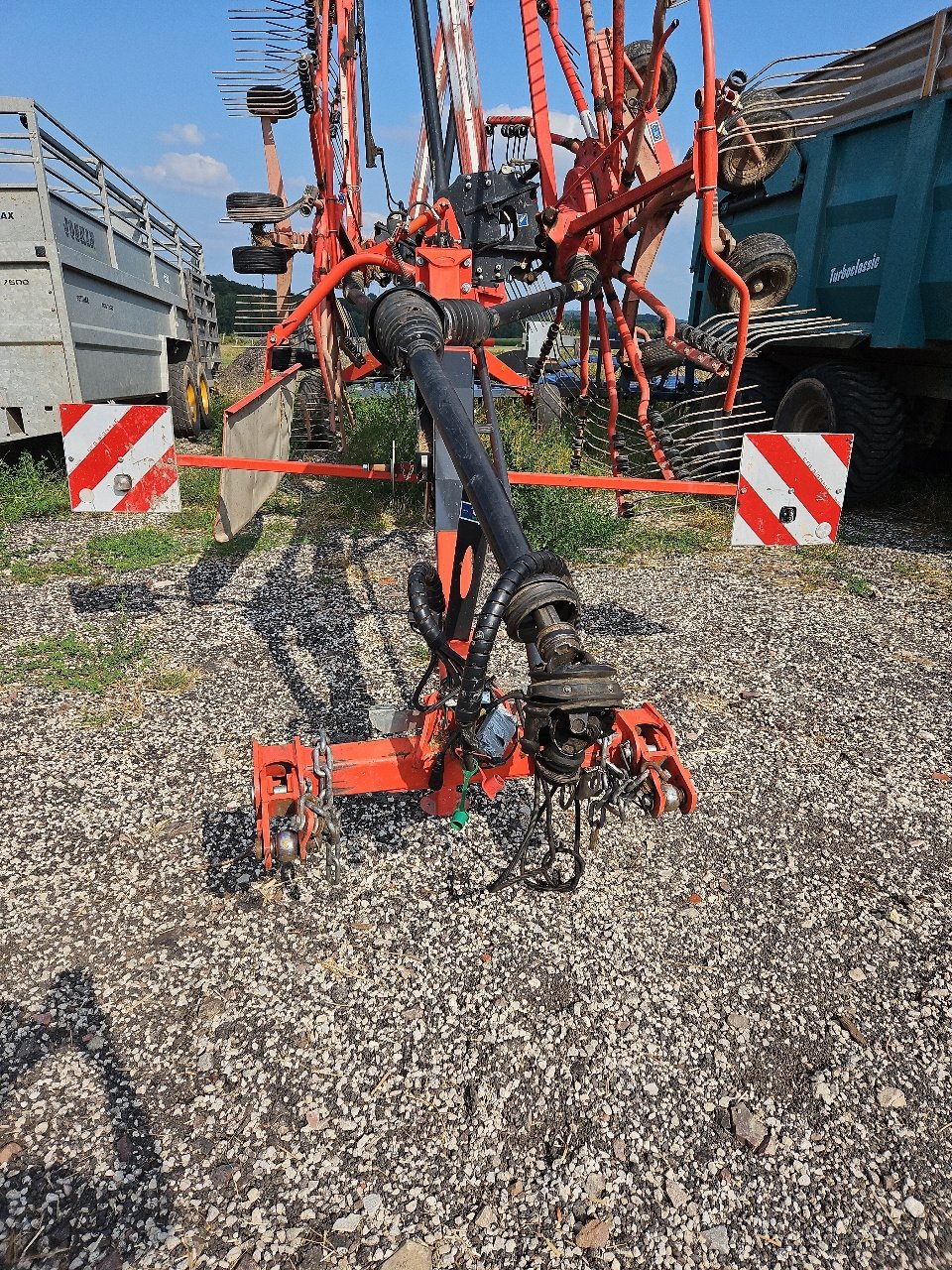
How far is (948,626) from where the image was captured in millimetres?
4719

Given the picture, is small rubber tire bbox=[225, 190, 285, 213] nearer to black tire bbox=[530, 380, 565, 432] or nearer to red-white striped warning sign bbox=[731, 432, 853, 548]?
red-white striped warning sign bbox=[731, 432, 853, 548]

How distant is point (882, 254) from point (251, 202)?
437cm

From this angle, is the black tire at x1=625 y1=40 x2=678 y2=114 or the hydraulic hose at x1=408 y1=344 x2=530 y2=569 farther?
the black tire at x1=625 y1=40 x2=678 y2=114

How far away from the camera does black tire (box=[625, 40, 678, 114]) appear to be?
4648mm

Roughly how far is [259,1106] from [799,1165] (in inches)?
49.0

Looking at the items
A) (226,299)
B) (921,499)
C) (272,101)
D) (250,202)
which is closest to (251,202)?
(250,202)

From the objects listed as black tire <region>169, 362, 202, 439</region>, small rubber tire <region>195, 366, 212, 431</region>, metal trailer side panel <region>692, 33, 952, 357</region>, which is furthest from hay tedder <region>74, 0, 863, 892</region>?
small rubber tire <region>195, 366, 212, 431</region>

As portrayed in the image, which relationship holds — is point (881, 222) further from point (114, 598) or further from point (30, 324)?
point (30, 324)

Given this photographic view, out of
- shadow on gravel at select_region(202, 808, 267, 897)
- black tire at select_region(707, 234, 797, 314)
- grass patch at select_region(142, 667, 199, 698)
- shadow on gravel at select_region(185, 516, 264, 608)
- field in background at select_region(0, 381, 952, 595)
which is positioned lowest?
shadow on gravel at select_region(202, 808, 267, 897)

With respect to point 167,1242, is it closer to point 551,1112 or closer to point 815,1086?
point 551,1112

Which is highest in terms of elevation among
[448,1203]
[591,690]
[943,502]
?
[591,690]

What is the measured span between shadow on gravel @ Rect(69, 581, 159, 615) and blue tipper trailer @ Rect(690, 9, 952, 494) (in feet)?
13.7

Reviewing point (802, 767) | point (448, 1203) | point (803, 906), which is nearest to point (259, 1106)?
point (448, 1203)

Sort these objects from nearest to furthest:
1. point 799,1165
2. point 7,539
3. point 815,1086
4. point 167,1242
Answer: point 167,1242
point 799,1165
point 815,1086
point 7,539
